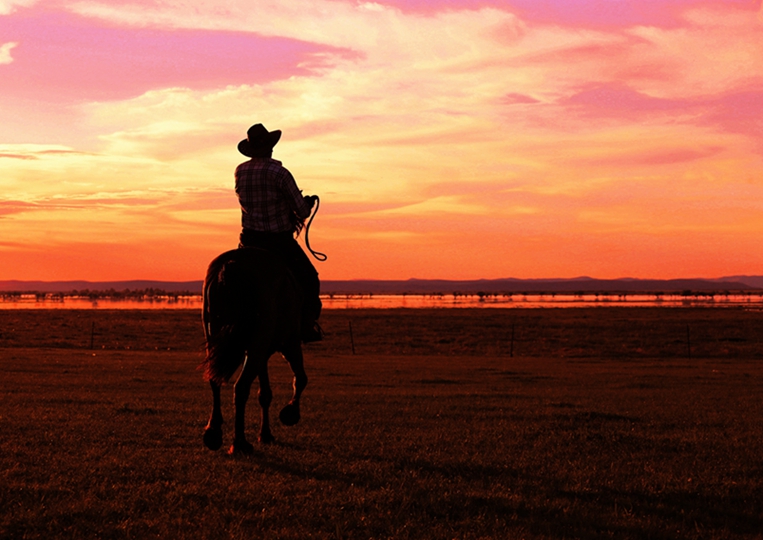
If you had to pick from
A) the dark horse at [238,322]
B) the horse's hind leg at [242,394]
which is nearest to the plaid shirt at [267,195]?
the dark horse at [238,322]

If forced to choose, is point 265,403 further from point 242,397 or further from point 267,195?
point 267,195

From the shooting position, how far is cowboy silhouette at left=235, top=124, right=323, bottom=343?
937 centimetres

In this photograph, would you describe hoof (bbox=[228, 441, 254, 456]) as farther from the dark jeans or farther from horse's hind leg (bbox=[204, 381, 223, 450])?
the dark jeans

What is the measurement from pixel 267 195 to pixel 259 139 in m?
0.81

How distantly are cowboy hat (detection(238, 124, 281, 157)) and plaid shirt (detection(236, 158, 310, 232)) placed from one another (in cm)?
21

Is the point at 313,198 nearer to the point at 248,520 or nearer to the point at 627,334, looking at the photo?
→ the point at 248,520

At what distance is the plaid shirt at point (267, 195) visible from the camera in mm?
9352

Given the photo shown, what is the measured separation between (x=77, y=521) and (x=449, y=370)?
23010 mm

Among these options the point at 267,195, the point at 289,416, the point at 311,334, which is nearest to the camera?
the point at 289,416

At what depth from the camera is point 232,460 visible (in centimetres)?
824

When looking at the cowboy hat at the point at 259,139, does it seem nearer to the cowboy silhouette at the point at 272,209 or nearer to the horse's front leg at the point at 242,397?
the cowboy silhouette at the point at 272,209

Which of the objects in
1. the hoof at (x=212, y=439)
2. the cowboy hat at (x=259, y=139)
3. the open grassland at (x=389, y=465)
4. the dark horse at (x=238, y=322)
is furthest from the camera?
the cowboy hat at (x=259, y=139)

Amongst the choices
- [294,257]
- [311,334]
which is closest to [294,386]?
[311,334]

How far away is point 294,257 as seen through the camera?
954 cm
